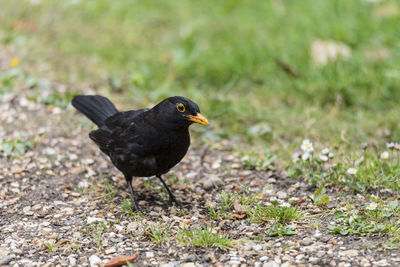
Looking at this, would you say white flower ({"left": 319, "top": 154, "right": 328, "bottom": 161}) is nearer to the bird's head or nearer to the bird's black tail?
the bird's head

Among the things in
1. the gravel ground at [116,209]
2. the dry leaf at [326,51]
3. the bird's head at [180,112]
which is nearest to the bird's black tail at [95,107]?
the gravel ground at [116,209]

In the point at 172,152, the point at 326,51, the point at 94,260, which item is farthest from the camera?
the point at 326,51

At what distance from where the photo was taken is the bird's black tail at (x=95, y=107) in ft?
17.3

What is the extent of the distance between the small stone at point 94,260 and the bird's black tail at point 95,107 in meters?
1.81

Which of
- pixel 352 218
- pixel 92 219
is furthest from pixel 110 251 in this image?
pixel 352 218

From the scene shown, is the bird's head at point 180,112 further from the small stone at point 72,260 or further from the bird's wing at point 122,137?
the small stone at point 72,260

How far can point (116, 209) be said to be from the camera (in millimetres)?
4551

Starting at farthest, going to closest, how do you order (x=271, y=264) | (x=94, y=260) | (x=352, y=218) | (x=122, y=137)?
(x=122, y=137), (x=352, y=218), (x=94, y=260), (x=271, y=264)

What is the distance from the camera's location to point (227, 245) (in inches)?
151

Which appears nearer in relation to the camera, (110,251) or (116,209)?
(110,251)

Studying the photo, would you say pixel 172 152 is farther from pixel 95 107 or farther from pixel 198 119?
pixel 95 107

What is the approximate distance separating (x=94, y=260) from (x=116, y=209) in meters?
0.85

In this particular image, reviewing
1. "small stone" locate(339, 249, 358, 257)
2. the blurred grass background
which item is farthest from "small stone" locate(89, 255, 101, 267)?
the blurred grass background

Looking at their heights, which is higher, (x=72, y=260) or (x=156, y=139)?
(x=156, y=139)
